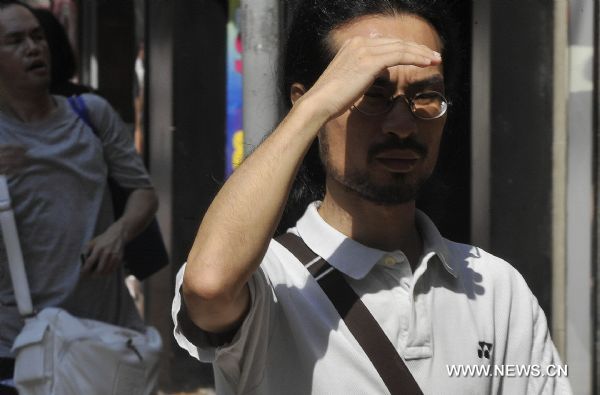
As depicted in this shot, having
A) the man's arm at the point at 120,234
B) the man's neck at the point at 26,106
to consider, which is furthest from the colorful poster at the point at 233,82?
the man's neck at the point at 26,106

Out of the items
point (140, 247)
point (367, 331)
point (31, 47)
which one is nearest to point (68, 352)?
point (140, 247)

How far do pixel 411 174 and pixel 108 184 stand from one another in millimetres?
2234

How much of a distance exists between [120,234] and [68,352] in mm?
580

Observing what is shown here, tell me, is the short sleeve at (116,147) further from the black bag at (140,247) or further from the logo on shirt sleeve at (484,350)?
the logo on shirt sleeve at (484,350)

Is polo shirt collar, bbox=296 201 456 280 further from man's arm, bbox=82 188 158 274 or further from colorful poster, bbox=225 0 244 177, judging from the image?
colorful poster, bbox=225 0 244 177

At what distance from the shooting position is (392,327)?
2107 millimetres

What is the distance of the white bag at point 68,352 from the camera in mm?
3561

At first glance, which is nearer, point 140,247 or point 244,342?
point 244,342

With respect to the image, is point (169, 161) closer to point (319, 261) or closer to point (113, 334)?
point (113, 334)

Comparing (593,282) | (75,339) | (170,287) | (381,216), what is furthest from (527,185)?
(381,216)

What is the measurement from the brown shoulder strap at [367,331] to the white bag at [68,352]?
1.68m

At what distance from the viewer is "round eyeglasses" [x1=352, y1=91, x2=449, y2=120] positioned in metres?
2.15

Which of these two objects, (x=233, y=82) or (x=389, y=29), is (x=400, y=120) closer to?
(x=389, y=29)

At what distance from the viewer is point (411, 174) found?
2.18m
